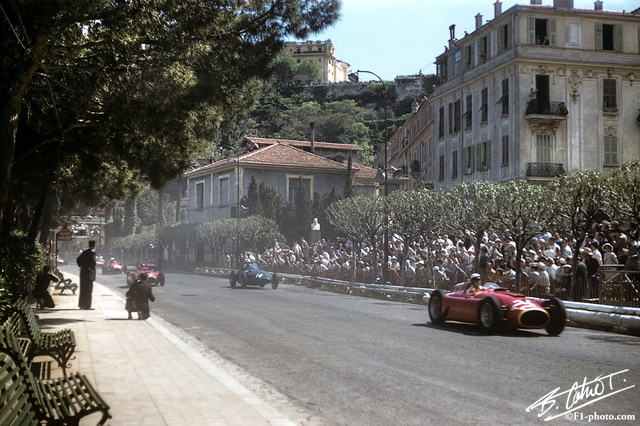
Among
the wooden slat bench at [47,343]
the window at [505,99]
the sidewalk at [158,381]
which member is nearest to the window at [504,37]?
the window at [505,99]

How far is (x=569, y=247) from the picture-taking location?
2383 centimetres

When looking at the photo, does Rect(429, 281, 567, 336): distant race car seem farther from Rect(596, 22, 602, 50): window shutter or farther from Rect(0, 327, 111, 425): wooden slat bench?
Rect(596, 22, 602, 50): window shutter

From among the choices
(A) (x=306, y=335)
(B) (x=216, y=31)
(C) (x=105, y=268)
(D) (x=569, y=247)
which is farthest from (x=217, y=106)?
(C) (x=105, y=268)

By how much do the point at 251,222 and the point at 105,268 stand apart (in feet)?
53.6

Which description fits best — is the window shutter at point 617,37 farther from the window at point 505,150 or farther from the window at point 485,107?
the window at point 505,150

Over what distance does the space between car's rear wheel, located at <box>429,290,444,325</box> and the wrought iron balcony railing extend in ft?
91.3

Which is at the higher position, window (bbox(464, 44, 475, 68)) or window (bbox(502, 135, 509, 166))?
window (bbox(464, 44, 475, 68))

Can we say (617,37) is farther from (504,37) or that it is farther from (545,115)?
(545,115)

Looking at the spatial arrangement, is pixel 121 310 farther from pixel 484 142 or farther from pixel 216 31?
pixel 484 142

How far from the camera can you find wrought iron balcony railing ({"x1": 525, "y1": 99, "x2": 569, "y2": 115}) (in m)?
43.0

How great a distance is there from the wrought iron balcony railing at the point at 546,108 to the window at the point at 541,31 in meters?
3.65

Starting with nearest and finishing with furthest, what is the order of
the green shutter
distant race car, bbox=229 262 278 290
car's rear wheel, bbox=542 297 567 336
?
car's rear wheel, bbox=542 297 567 336 → distant race car, bbox=229 262 278 290 → the green shutter

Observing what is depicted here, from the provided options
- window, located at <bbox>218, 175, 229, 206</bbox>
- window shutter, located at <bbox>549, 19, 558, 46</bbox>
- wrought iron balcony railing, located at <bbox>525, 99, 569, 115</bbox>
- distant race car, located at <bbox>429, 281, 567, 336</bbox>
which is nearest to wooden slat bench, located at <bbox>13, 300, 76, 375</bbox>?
distant race car, located at <bbox>429, 281, 567, 336</bbox>

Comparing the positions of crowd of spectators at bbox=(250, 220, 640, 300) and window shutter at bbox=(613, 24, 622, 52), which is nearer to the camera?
crowd of spectators at bbox=(250, 220, 640, 300)
